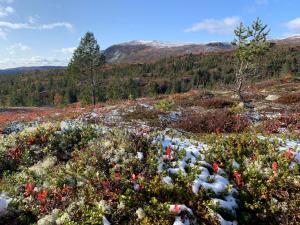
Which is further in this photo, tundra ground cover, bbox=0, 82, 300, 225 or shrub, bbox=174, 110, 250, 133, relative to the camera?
shrub, bbox=174, 110, 250, 133

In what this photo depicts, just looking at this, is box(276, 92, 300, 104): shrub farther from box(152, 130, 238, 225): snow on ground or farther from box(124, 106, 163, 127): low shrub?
box(152, 130, 238, 225): snow on ground

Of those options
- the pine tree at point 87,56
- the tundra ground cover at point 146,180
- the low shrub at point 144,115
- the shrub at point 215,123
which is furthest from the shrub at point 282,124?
the pine tree at point 87,56

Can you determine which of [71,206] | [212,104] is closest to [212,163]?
[71,206]

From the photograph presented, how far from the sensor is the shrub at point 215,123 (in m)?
19.9

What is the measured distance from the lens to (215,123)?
20219 millimetres

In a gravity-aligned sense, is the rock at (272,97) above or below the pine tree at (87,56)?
below

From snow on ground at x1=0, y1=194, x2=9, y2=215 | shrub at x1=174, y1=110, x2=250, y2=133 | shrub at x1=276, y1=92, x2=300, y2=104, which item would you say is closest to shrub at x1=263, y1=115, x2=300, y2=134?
shrub at x1=174, y1=110, x2=250, y2=133

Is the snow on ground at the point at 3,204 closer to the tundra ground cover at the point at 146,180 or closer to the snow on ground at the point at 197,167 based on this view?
the tundra ground cover at the point at 146,180

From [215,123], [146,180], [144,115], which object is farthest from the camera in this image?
[144,115]

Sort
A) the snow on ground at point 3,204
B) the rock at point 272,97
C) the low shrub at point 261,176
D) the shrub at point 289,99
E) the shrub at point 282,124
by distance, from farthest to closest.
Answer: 1. the rock at point 272,97
2. the shrub at point 289,99
3. the shrub at point 282,124
4. the low shrub at point 261,176
5. the snow on ground at point 3,204

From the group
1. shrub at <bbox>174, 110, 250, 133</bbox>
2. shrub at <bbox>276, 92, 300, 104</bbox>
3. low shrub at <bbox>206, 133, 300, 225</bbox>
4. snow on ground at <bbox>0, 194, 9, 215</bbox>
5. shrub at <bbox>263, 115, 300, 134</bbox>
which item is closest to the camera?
snow on ground at <bbox>0, 194, 9, 215</bbox>

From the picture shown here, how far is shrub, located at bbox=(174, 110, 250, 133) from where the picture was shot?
65.4ft

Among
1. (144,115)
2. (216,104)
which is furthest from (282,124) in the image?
(216,104)

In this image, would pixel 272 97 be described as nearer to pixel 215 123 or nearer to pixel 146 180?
pixel 215 123
